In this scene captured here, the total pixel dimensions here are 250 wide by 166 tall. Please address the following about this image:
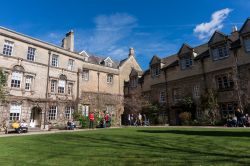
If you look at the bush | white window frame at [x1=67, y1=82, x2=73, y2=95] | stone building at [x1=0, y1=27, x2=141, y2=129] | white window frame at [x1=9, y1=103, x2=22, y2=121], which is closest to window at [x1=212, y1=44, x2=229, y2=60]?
the bush

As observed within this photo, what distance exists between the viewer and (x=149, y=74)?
34906 mm

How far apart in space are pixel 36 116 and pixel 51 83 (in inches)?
189

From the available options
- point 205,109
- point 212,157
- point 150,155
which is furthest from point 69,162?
point 205,109

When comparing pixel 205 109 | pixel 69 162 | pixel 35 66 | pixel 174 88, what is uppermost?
pixel 35 66

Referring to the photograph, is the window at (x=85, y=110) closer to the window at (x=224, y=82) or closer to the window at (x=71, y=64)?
the window at (x=71, y=64)

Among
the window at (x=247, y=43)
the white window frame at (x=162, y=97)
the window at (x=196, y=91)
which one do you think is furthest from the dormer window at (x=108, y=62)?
the window at (x=247, y=43)

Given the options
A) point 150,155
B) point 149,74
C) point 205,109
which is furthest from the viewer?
point 149,74

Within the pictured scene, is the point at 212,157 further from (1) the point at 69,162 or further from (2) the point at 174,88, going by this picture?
(2) the point at 174,88

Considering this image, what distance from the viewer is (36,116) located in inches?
1109

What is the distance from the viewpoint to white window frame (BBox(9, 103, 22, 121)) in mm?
24859

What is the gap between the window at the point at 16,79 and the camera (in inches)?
1000

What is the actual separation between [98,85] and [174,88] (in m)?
12.7

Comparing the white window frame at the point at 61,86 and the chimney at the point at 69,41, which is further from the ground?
the chimney at the point at 69,41

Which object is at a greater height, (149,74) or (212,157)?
(149,74)
